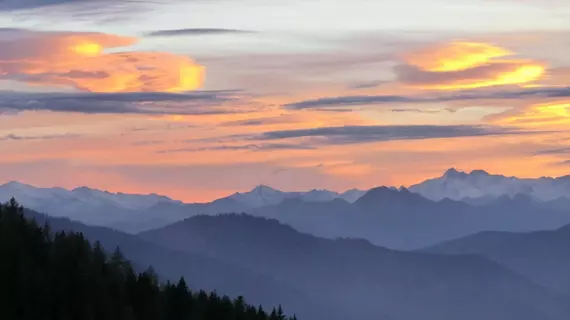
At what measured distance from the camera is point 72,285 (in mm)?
91500

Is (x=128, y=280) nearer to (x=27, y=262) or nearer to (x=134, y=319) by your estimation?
(x=134, y=319)

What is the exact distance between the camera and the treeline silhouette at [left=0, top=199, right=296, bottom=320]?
280ft

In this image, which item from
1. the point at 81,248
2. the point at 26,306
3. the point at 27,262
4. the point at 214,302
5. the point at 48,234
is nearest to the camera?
the point at 26,306

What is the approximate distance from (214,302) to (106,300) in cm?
2459

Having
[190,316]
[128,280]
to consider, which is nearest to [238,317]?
[190,316]

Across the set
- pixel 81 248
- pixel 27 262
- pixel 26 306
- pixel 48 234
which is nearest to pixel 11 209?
pixel 48 234

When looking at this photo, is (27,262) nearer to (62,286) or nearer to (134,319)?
(62,286)

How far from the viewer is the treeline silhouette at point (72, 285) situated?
280 ft

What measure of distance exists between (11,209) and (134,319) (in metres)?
21.3

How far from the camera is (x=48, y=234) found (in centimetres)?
10612

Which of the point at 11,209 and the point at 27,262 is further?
the point at 11,209

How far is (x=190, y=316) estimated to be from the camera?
107125 millimetres

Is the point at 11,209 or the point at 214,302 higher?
the point at 11,209

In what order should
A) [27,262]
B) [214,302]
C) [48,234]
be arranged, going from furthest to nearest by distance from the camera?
[214,302]
[48,234]
[27,262]
